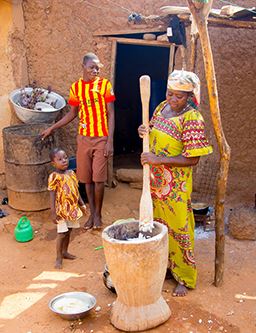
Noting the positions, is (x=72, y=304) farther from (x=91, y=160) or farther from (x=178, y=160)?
(x=91, y=160)

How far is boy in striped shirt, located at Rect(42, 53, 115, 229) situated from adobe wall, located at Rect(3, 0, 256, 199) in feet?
3.76

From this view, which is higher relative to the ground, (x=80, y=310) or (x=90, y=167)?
(x=90, y=167)

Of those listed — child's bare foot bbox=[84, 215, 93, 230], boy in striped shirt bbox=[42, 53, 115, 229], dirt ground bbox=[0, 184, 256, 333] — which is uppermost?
boy in striped shirt bbox=[42, 53, 115, 229]

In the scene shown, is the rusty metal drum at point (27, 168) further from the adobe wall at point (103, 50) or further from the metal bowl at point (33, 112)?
the adobe wall at point (103, 50)

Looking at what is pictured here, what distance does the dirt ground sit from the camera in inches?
135

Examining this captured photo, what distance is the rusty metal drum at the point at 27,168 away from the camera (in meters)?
5.24

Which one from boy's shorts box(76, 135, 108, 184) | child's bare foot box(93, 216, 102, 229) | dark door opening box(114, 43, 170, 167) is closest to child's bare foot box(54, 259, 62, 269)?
child's bare foot box(93, 216, 102, 229)

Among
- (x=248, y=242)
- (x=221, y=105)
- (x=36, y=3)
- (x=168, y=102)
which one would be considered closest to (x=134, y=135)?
(x=221, y=105)

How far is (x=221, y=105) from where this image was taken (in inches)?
247

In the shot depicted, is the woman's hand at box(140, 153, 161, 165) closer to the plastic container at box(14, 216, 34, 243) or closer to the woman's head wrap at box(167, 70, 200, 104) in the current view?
the woman's head wrap at box(167, 70, 200, 104)

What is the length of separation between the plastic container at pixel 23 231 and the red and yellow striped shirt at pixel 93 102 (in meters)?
1.18

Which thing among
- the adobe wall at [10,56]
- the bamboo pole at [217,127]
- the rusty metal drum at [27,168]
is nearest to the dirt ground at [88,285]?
the rusty metal drum at [27,168]

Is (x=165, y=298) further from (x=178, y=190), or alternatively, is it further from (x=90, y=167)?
(x=90, y=167)

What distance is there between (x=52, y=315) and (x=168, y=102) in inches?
75.7
